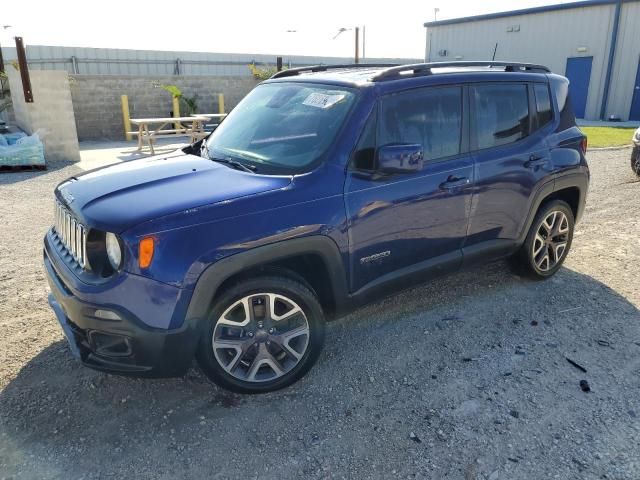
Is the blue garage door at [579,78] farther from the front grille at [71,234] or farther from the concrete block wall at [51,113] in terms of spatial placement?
the front grille at [71,234]

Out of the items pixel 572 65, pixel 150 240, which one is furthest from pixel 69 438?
pixel 572 65

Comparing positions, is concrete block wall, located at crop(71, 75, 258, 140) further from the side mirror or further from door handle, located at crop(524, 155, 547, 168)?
the side mirror

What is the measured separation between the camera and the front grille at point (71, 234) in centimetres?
279

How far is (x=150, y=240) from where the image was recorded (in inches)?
99.5

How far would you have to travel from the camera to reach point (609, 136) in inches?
583

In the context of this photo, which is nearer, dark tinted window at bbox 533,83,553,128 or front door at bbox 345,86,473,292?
front door at bbox 345,86,473,292

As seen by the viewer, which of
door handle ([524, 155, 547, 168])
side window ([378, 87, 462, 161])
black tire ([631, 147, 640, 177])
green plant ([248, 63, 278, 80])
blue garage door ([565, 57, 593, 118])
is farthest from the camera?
blue garage door ([565, 57, 593, 118])

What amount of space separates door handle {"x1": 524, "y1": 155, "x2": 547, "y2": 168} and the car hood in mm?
2131

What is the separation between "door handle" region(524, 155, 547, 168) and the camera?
13.3 ft

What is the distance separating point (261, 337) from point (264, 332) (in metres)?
0.03

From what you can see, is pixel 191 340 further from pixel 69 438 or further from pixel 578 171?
pixel 578 171

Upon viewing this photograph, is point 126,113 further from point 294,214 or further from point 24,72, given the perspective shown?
point 294,214

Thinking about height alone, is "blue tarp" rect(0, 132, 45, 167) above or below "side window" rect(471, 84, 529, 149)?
below

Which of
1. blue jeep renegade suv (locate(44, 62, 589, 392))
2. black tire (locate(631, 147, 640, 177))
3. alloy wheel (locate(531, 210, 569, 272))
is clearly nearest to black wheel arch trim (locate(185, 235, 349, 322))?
blue jeep renegade suv (locate(44, 62, 589, 392))
